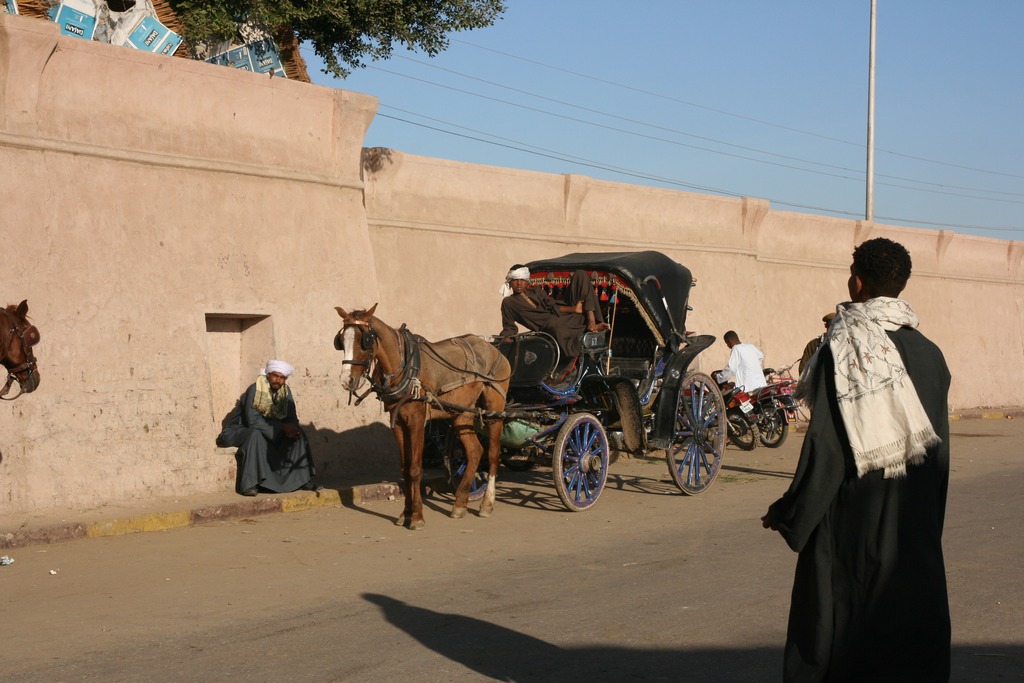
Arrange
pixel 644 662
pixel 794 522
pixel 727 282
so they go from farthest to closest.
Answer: pixel 727 282 → pixel 644 662 → pixel 794 522

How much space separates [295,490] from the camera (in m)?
11.7

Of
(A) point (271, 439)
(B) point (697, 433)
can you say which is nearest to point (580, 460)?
(B) point (697, 433)

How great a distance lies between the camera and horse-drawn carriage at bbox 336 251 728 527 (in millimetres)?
10398

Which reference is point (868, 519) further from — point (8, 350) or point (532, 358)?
point (532, 358)

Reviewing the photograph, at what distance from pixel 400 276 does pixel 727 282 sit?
24.7ft

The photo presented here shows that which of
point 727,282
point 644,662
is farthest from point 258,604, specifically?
point 727,282

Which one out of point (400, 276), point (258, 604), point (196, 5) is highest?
point (196, 5)

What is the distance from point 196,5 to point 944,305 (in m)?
17.7

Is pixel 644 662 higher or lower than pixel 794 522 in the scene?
lower

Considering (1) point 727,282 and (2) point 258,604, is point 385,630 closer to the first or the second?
(2) point 258,604

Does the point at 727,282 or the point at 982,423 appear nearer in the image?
the point at 727,282

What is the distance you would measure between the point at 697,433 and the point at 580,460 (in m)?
1.91

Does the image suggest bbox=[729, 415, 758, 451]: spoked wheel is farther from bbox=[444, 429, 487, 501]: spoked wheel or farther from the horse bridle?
the horse bridle

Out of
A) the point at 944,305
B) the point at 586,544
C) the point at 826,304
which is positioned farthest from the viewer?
the point at 944,305
